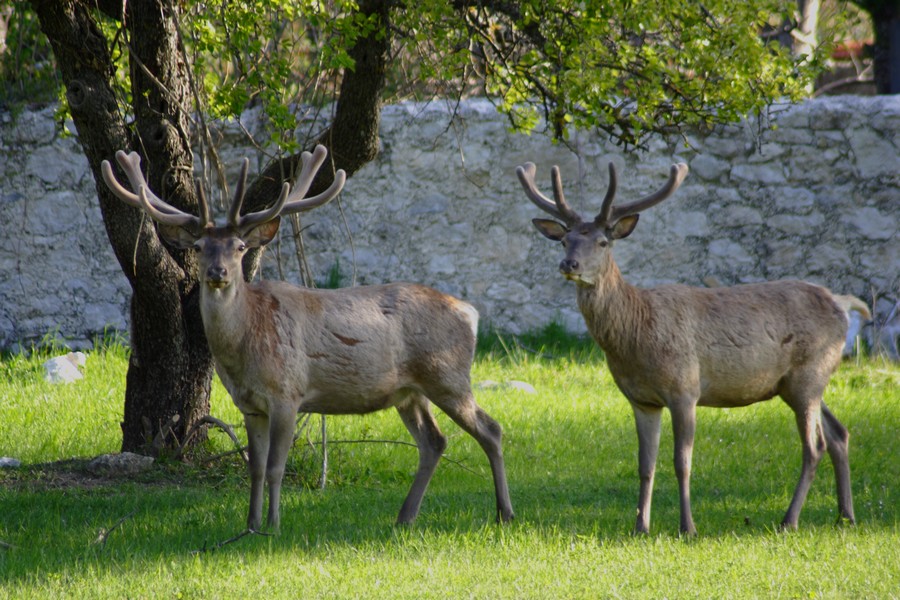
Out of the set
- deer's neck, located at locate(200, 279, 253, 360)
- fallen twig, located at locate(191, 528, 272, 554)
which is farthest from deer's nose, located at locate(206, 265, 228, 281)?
fallen twig, located at locate(191, 528, 272, 554)

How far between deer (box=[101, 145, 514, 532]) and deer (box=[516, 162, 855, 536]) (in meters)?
0.84

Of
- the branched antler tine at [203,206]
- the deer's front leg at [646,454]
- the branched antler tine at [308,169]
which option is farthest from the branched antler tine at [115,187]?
the deer's front leg at [646,454]

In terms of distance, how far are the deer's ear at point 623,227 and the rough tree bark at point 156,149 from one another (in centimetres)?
175

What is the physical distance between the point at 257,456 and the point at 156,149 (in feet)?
6.91

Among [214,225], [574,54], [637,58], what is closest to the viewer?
[214,225]

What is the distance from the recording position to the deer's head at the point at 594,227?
6.12 m

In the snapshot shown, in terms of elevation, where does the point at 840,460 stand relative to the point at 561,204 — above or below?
below

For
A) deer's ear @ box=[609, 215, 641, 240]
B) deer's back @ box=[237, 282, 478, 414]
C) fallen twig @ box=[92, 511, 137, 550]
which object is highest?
deer's ear @ box=[609, 215, 641, 240]

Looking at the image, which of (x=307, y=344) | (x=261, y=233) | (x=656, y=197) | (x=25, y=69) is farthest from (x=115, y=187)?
(x=25, y=69)

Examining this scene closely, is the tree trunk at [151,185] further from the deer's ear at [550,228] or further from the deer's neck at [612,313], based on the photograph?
the deer's neck at [612,313]

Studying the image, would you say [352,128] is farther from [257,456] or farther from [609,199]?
[257,456]

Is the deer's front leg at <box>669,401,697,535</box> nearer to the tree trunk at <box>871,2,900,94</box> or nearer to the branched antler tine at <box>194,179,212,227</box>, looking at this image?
the branched antler tine at <box>194,179,212,227</box>

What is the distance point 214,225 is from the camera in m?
6.10

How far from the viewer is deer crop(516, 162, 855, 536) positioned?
243 inches
